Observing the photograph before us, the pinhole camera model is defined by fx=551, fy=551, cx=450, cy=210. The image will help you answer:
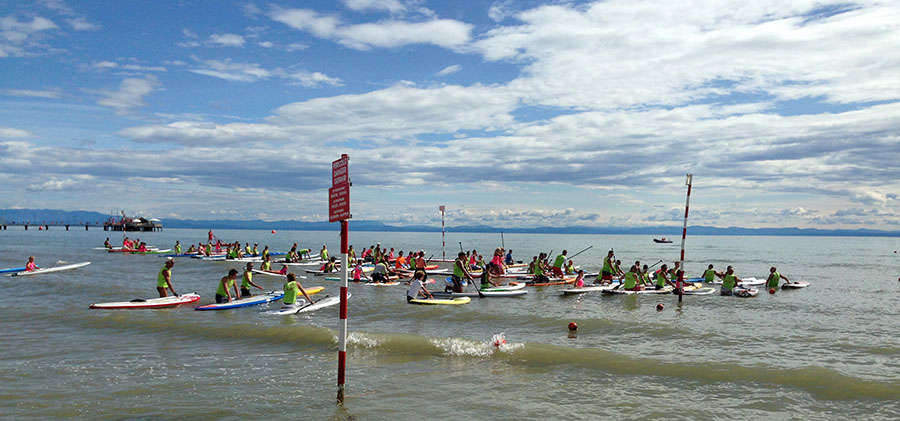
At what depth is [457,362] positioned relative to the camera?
43.7 ft

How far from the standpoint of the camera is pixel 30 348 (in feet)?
46.3

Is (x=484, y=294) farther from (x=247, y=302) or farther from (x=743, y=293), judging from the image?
(x=743, y=293)

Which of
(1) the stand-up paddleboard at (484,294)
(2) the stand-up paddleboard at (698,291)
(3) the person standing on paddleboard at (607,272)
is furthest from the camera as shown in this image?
(3) the person standing on paddleboard at (607,272)

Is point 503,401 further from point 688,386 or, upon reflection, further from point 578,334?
point 578,334

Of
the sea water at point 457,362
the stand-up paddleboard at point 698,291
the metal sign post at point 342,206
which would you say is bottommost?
the sea water at point 457,362

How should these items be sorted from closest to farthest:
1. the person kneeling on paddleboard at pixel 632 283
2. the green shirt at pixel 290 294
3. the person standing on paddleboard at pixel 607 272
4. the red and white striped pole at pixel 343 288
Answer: the red and white striped pole at pixel 343 288, the green shirt at pixel 290 294, the person kneeling on paddleboard at pixel 632 283, the person standing on paddleboard at pixel 607 272

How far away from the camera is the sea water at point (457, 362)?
32.8 feet

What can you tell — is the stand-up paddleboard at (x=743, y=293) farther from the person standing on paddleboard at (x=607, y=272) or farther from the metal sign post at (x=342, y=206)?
the metal sign post at (x=342, y=206)

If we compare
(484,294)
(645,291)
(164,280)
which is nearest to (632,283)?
(645,291)

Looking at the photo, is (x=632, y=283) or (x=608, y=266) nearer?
(x=632, y=283)

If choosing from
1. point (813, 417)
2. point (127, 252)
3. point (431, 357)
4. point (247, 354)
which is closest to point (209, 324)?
point (247, 354)

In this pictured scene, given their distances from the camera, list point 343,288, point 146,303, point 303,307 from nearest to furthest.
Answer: point 343,288, point 303,307, point 146,303

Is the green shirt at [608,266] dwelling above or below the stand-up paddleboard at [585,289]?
above

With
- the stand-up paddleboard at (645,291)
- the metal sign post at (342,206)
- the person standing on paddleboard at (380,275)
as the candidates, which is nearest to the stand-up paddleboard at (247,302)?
the person standing on paddleboard at (380,275)
